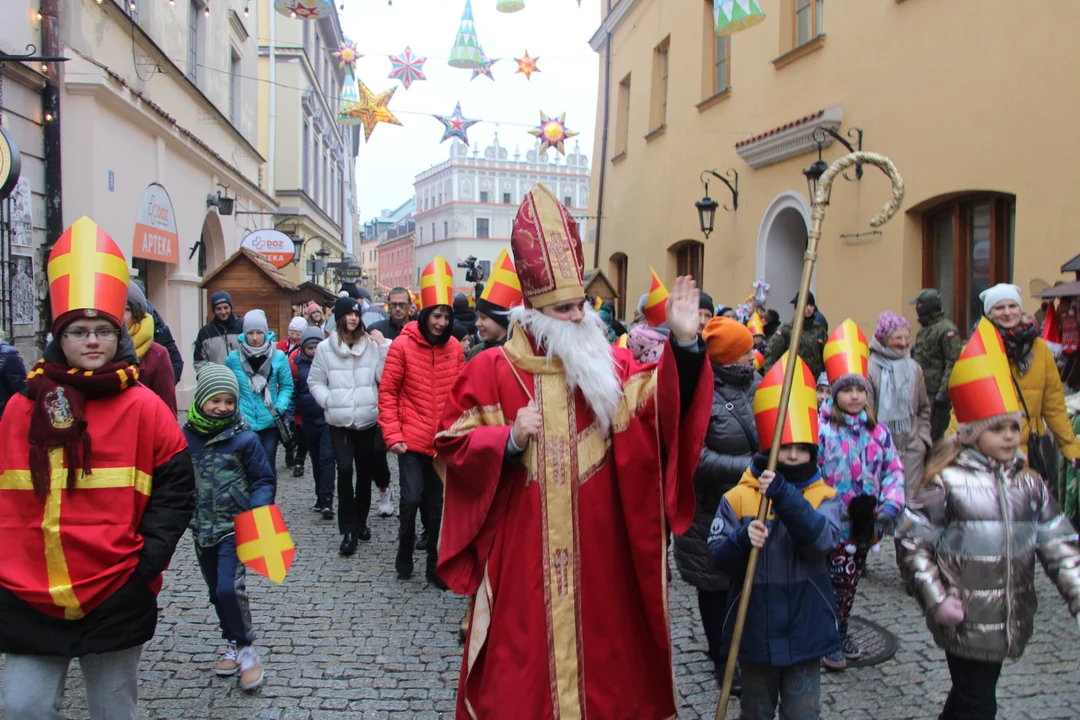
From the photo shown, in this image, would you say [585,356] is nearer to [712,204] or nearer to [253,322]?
[253,322]

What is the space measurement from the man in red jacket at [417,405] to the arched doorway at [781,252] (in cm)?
720

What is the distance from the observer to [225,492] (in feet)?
13.2

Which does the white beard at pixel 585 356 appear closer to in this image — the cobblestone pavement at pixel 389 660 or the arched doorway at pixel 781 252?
the cobblestone pavement at pixel 389 660

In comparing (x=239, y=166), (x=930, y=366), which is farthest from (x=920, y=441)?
(x=239, y=166)

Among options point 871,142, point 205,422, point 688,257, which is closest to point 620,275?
point 688,257

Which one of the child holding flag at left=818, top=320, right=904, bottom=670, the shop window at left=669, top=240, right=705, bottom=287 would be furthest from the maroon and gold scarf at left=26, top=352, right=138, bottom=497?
the shop window at left=669, top=240, right=705, bottom=287

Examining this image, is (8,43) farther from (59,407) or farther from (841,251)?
(841,251)

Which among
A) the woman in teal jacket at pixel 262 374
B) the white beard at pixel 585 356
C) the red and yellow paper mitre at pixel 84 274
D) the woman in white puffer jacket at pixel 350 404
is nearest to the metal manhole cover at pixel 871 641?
the white beard at pixel 585 356

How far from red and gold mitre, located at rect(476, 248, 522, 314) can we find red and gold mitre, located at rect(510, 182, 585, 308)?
6.30 feet

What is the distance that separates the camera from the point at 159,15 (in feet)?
42.8

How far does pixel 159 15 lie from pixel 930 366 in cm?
1191

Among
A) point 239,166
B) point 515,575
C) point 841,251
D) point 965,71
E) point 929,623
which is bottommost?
point 929,623

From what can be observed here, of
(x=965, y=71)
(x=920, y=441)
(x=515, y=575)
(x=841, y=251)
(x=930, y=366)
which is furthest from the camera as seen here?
(x=841, y=251)

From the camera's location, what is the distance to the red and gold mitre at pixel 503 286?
5.09 m
